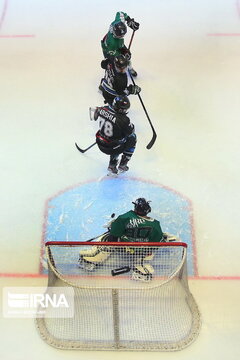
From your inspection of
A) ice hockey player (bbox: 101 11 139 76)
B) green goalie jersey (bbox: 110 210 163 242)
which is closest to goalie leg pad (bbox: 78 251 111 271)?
green goalie jersey (bbox: 110 210 163 242)

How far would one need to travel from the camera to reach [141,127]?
5410 millimetres

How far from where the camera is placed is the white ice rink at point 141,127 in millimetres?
4105

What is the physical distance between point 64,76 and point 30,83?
0.41 meters

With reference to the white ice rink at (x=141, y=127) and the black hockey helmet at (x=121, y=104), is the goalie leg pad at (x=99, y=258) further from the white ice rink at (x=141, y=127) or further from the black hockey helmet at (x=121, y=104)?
the black hockey helmet at (x=121, y=104)

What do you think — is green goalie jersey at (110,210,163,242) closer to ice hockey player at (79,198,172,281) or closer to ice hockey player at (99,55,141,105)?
ice hockey player at (79,198,172,281)

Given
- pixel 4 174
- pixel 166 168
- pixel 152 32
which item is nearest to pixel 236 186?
pixel 166 168

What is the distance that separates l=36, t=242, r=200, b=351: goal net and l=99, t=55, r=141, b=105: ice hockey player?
5.20ft

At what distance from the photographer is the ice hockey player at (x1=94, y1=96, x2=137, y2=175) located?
14.1 ft

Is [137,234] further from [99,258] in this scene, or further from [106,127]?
[106,127]

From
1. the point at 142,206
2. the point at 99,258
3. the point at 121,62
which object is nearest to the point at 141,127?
the point at 121,62

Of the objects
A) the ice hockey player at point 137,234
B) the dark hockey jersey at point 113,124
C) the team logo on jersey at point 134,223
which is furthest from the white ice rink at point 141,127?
the team logo on jersey at point 134,223

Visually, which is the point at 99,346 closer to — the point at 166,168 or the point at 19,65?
the point at 166,168

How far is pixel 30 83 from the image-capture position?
5879 mm

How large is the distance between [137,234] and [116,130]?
3.20 ft
